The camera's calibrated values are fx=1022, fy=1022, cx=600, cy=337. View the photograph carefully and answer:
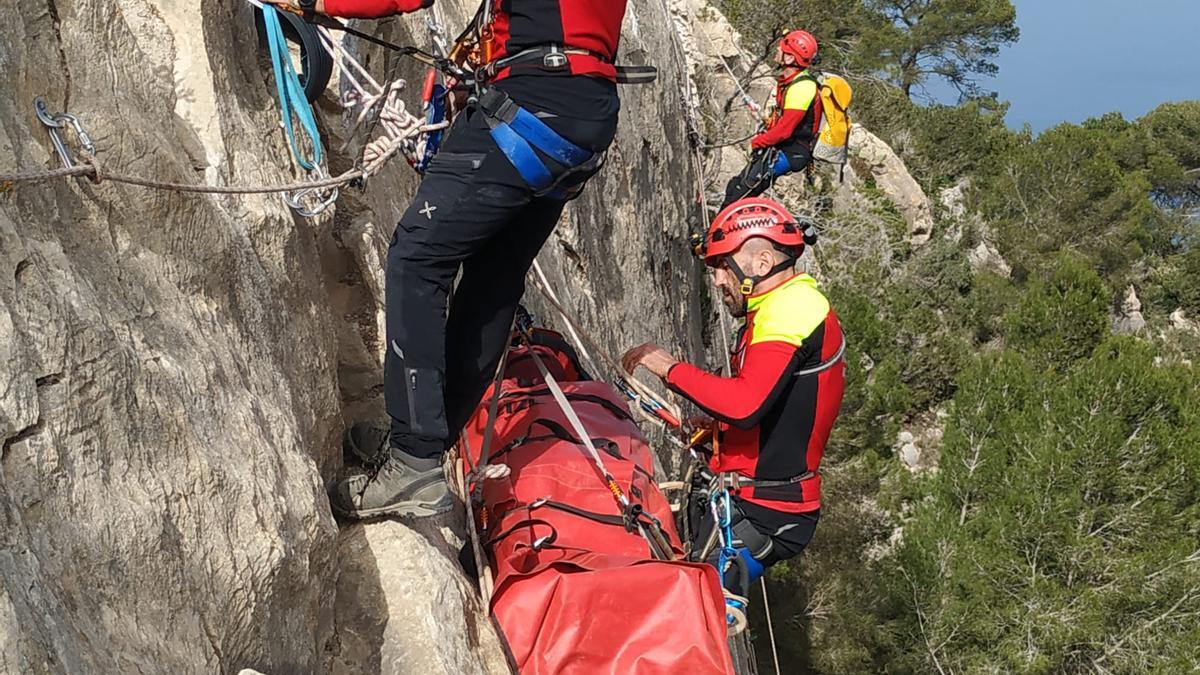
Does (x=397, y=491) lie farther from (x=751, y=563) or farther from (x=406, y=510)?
(x=751, y=563)

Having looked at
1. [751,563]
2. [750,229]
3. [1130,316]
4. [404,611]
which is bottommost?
[1130,316]

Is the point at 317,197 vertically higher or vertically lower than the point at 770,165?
higher

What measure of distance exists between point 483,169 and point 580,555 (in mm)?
1191

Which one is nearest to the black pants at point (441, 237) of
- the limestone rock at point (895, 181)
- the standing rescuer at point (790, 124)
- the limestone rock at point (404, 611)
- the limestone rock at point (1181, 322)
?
the limestone rock at point (404, 611)

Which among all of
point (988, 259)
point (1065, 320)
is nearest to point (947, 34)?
point (988, 259)

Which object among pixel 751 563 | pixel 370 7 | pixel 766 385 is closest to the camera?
pixel 370 7

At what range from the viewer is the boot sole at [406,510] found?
9.77 feet

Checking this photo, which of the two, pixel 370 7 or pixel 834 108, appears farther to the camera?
pixel 834 108

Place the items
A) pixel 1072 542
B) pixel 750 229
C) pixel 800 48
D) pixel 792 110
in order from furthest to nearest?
pixel 1072 542, pixel 792 110, pixel 800 48, pixel 750 229

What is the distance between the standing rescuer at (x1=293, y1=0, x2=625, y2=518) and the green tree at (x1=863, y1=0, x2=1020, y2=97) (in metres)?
28.4

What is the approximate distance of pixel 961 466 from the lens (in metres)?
13.5

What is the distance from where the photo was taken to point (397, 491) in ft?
9.71

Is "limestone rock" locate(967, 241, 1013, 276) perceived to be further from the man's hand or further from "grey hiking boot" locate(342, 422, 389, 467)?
"grey hiking boot" locate(342, 422, 389, 467)

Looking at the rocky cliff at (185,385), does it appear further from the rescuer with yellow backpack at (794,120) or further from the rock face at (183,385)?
the rescuer with yellow backpack at (794,120)
